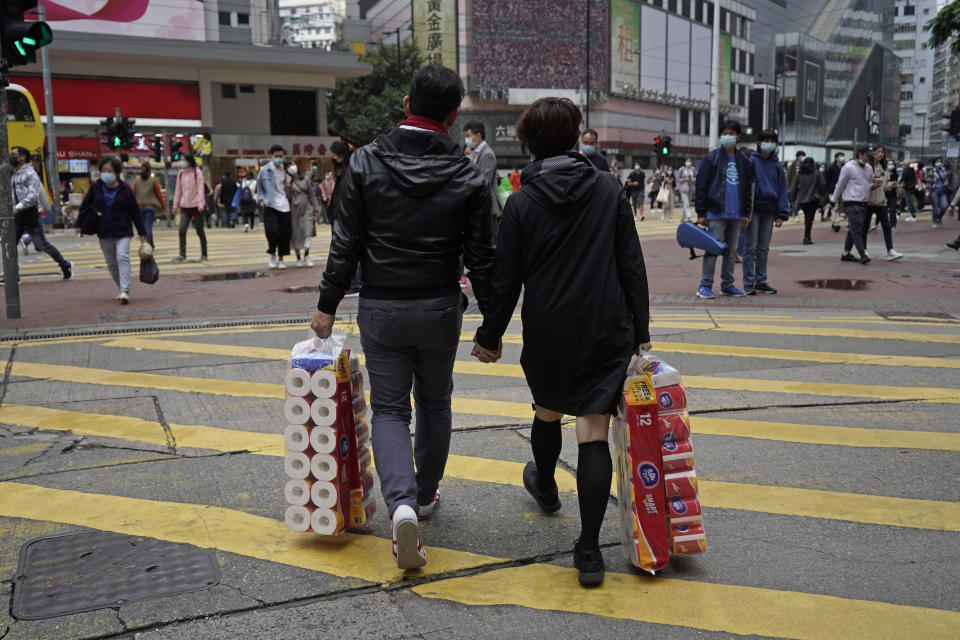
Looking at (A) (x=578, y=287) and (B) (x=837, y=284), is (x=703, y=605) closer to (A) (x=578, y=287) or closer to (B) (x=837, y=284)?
(A) (x=578, y=287)

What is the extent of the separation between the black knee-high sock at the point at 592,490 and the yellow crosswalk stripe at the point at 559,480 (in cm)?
99

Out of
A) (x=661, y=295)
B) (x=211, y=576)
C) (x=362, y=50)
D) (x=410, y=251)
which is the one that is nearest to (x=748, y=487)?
(x=410, y=251)

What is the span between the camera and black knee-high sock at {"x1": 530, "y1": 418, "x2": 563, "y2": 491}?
3980mm

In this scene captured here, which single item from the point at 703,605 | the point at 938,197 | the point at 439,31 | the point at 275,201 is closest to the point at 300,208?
the point at 275,201

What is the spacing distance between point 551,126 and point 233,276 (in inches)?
457

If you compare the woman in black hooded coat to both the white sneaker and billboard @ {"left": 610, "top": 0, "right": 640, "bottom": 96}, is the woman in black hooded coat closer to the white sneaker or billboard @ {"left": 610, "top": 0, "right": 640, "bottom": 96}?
the white sneaker

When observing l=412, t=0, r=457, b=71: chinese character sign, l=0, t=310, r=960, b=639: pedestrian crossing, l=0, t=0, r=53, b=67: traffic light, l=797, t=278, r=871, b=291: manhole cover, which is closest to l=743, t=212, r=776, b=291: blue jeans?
l=797, t=278, r=871, b=291: manhole cover

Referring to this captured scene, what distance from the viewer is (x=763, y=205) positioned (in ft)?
35.1

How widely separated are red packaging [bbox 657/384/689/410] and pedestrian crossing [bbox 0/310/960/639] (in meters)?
0.66

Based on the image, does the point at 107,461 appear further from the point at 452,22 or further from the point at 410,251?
the point at 452,22

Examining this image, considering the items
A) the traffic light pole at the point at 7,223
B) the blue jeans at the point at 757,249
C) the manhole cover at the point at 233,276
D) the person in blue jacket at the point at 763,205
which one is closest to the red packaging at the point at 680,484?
the person in blue jacket at the point at 763,205

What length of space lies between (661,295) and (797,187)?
8921 millimetres

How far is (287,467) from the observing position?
3838 mm

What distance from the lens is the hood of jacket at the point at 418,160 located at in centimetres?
365
